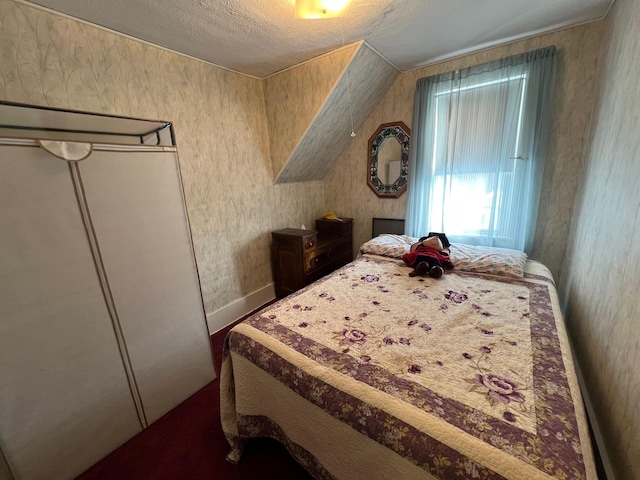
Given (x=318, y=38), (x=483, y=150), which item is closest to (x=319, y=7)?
(x=318, y=38)

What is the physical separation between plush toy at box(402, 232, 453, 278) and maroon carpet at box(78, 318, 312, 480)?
1.42 m

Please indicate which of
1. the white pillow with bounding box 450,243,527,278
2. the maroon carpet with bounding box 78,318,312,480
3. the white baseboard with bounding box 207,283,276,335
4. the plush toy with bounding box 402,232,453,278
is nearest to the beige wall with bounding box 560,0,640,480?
the white pillow with bounding box 450,243,527,278

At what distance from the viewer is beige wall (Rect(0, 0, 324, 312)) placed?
4.63ft

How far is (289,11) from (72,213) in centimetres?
165

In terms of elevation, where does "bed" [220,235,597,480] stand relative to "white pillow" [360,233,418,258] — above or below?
below

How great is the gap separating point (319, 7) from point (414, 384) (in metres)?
1.87

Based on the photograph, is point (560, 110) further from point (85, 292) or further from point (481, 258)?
point (85, 292)

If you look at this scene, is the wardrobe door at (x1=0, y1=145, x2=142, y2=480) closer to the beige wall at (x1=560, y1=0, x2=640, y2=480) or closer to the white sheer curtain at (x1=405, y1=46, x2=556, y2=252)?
the beige wall at (x1=560, y1=0, x2=640, y2=480)

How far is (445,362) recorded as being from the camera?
106 centimetres

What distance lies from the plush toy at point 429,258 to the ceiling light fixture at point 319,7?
1653 millimetres

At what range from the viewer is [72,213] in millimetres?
1185

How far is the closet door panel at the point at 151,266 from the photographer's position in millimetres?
1293

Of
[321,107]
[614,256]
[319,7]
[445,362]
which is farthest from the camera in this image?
[321,107]

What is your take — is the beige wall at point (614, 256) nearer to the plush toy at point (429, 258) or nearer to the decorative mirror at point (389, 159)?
the plush toy at point (429, 258)
